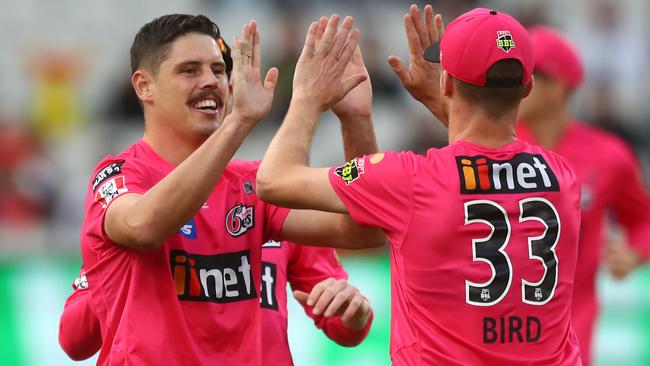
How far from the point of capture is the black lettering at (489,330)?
4.53m

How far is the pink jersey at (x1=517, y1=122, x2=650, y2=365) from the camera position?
7496mm

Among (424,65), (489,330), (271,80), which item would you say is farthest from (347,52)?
(489,330)

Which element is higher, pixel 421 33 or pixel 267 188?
pixel 421 33

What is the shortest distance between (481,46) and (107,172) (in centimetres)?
157

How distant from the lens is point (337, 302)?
5.02 m

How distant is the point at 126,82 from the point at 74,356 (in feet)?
30.8

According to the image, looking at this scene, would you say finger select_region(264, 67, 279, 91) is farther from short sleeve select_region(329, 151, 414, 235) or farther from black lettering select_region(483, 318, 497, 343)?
black lettering select_region(483, 318, 497, 343)

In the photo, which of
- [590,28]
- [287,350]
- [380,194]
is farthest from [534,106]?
[590,28]

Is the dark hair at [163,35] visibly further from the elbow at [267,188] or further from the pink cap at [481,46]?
the pink cap at [481,46]

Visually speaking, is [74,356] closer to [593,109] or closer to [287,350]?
[287,350]

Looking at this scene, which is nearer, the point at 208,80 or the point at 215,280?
the point at 215,280

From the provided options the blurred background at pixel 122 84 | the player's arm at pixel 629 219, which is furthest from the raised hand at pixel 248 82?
the blurred background at pixel 122 84

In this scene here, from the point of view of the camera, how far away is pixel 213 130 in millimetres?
5137

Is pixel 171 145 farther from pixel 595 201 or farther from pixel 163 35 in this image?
pixel 595 201
